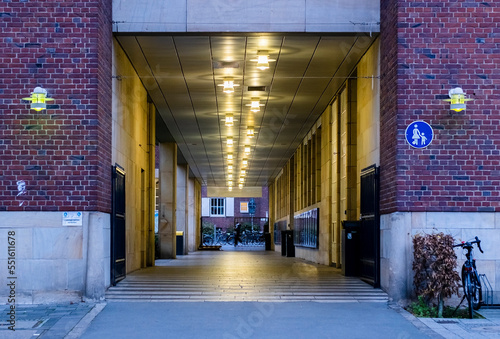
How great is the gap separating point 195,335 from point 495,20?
23.2ft

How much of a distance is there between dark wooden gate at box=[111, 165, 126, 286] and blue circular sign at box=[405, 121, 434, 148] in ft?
17.3

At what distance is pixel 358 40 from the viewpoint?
13805mm

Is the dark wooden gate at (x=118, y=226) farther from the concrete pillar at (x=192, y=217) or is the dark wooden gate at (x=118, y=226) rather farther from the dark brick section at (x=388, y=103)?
the concrete pillar at (x=192, y=217)

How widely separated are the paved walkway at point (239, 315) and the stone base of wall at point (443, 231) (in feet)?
1.71

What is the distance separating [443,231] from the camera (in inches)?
455

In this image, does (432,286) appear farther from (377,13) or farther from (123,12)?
(123,12)

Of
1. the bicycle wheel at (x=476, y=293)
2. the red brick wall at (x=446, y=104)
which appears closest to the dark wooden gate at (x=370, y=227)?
the red brick wall at (x=446, y=104)

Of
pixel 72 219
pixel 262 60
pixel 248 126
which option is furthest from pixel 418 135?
pixel 248 126

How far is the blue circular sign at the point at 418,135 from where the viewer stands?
38.5 ft

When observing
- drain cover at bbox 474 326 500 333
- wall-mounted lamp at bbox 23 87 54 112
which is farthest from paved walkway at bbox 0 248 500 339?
wall-mounted lamp at bbox 23 87 54 112

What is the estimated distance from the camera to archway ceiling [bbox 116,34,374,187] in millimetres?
14125

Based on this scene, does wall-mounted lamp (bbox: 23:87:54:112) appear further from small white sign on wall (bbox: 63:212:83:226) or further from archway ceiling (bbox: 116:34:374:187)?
archway ceiling (bbox: 116:34:374:187)

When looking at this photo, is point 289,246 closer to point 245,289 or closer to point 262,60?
point 262,60

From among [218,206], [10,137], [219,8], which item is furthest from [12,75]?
[218,206]
